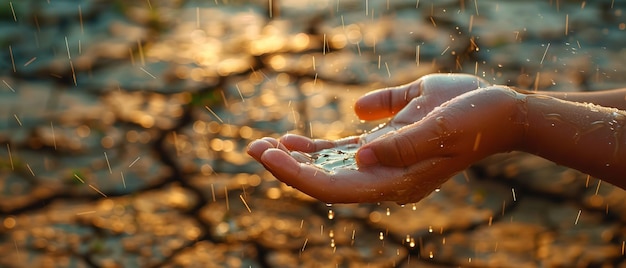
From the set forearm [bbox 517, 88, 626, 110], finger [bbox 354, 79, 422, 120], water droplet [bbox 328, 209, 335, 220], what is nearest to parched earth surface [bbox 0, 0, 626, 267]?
water droplet [bbox 328, 209, 335, 220]

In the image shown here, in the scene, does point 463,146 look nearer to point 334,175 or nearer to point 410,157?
point 410,157

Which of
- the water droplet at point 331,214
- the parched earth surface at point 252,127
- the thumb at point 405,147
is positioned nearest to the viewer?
the thumb at point 405,147

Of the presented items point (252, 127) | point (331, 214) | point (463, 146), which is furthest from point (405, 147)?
point (252, 127)

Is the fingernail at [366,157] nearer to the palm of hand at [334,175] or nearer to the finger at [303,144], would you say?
the palm of hand at [334,175]

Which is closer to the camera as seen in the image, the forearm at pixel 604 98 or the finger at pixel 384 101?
the forearm at pixel 604 98

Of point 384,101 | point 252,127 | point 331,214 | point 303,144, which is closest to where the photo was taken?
point 303,144

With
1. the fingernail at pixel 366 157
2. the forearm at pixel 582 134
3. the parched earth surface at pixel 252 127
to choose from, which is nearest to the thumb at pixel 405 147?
the fingernail at pixel 366 157
